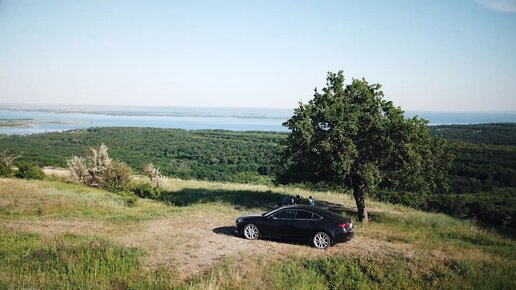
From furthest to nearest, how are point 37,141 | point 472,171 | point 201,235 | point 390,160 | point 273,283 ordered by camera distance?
1. point 37,141
2. point 472,171
3. point 390,160
4. point 201,235
5. point 273,283

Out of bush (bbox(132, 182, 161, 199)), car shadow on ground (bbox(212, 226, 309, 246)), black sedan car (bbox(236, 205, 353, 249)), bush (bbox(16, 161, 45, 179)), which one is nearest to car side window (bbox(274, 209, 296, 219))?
black sedan car (bbox(236, 205, 353, 249))

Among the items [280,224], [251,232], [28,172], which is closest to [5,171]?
[28,172]

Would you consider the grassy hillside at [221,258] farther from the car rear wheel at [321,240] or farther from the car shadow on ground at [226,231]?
the car rear wheel at [321,240]

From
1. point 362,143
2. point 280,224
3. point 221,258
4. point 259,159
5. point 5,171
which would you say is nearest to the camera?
point 221,258

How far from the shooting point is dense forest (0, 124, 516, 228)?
50847 millimetres

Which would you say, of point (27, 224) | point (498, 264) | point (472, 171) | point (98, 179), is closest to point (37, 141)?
point (98, 179)

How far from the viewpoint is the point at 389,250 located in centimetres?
1493

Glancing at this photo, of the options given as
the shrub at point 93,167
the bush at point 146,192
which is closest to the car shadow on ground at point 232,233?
the bush at point 146,192

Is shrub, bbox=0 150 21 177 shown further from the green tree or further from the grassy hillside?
the green tree

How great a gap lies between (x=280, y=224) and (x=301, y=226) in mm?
958

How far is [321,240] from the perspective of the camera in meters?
15.0

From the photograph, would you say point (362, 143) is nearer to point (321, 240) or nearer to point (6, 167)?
point (321, 240)

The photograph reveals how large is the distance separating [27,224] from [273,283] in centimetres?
1384

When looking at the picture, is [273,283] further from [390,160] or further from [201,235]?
[390,160]
